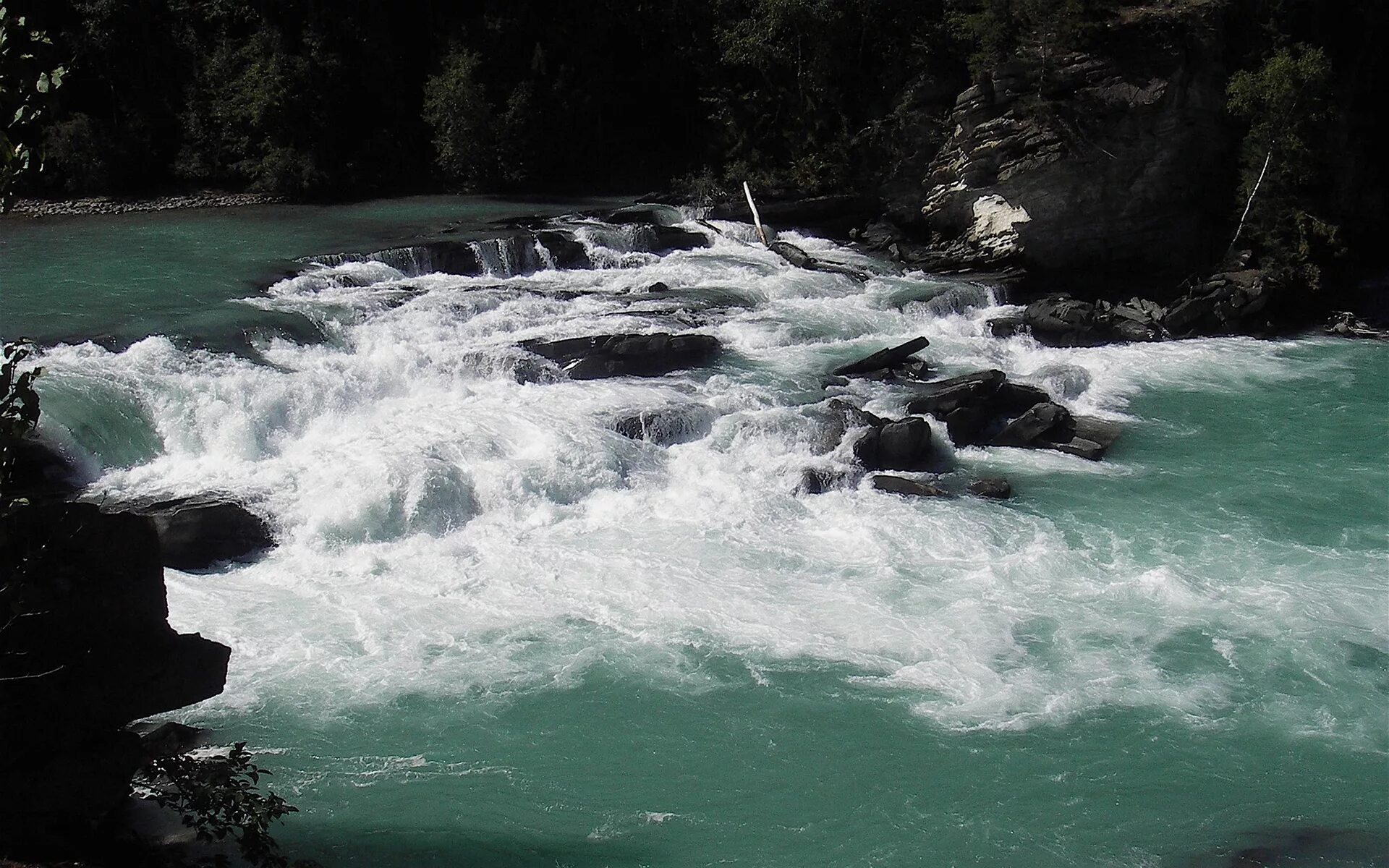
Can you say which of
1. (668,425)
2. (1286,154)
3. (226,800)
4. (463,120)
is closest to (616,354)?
(668,425)

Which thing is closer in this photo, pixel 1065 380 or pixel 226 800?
pixel 226 800

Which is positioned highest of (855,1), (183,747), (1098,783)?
(855,1)

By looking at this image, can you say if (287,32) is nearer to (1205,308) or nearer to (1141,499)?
(1205,308)

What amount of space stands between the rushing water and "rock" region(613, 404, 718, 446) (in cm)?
24

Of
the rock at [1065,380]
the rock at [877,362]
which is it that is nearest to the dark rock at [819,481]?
the rock at [877,362]

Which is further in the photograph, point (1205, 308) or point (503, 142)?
point (503, 142)

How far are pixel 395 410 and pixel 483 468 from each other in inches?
88.8

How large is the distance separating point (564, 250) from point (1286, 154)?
12828mm

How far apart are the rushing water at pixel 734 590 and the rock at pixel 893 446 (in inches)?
12.8

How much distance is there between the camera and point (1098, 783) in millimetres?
8836

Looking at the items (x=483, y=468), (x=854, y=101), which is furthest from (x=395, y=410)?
(x=854, y=101)

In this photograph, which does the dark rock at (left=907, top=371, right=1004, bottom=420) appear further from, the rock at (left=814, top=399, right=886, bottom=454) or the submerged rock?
the submerged rock

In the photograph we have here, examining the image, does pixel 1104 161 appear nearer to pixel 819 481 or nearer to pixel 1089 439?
pixel 1089 439

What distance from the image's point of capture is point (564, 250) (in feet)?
71.3
